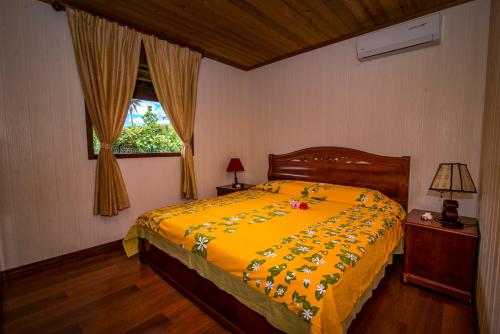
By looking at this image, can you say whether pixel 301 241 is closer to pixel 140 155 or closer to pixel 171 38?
pixel 140 155

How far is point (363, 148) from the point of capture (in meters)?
2.88

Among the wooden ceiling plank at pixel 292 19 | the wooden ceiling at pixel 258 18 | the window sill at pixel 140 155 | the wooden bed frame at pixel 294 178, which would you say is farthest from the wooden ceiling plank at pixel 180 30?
the wooden bed frame at pixel 294 178

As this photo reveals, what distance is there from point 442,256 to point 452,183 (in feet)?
1.97

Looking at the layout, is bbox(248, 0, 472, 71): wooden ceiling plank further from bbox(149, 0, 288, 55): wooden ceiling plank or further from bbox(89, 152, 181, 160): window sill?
bbox(89, 152, 181, 160): window sill

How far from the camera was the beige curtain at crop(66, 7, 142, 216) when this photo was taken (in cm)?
242

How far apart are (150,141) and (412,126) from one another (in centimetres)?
312

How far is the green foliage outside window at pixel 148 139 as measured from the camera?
2846mm

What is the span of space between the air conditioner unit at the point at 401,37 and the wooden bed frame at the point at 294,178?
3.79 feet

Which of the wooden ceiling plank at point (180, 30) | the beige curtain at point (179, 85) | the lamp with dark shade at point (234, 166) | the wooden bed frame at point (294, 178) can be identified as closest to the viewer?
the wooden bed frame at point (294, 178)

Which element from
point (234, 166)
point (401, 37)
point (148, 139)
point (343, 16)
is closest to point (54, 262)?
point (148, 139)

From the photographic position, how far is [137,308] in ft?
5.81

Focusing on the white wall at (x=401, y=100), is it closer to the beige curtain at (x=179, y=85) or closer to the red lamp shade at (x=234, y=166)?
the red lamp shade at (x=234, y=166)

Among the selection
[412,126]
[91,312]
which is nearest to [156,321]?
[91,312]

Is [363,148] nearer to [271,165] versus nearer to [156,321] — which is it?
[271,165]
